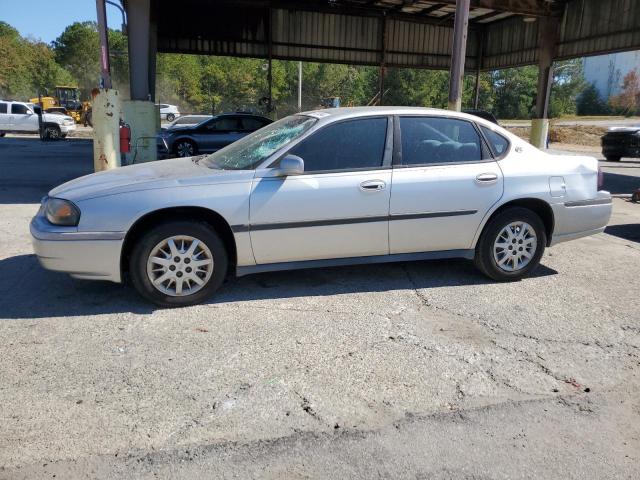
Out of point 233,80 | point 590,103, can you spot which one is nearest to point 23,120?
point 233,80

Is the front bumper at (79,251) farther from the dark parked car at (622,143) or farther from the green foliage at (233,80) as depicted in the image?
the green foliage at (233,80)

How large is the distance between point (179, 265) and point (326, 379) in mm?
1647

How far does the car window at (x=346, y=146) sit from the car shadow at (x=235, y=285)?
1.13 m

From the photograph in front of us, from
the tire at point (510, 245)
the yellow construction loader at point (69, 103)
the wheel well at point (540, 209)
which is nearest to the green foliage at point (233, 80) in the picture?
the yellow construction loader at point (69, 103)

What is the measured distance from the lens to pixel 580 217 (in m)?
5.38

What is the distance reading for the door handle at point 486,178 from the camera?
16.4 feet

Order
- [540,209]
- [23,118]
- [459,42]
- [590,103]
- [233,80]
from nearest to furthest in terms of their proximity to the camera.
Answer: [540,209] < [459,42] < [23,118] < [233,80] < [590,103]

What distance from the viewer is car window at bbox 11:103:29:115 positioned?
Result: 27625 mm

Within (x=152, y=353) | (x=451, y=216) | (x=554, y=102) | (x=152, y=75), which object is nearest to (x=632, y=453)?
(x=451, y=216)

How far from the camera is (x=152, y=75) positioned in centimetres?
1702

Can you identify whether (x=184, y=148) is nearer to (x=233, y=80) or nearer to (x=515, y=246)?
(x=515, y=246)

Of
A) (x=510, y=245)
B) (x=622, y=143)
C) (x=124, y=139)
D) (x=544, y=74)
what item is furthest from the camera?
(x=622, y=143)

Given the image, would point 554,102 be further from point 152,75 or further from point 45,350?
point 45,350

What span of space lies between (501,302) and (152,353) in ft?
9.64
